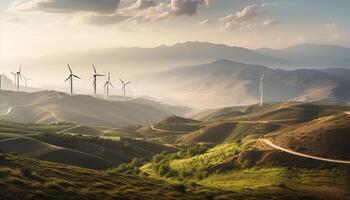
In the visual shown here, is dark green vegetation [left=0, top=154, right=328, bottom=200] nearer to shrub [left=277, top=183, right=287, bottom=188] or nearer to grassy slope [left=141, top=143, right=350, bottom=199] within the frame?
shrub [left=277, top=183, right=287, bottom=188]

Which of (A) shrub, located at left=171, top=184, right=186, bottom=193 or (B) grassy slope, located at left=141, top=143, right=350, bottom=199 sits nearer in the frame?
(A) shrub, located at left=171, top=184, right=186, bottom=193

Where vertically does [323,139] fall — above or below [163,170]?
above

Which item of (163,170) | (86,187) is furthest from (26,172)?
(163,170)

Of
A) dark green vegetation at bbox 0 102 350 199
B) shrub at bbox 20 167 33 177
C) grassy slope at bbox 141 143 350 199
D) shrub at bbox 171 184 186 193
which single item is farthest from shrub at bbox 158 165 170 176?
shrub at bbox 20 167 33 177

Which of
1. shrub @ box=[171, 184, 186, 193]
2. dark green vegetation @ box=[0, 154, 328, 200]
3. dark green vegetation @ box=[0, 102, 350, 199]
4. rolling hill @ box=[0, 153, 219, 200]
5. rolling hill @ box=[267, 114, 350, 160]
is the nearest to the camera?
rolling hill @ box=[0, 153, 219, 200]

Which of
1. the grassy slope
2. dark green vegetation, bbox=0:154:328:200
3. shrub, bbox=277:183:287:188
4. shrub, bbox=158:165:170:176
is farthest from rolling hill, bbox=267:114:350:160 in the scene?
shrub, bbox=158:165:170:176

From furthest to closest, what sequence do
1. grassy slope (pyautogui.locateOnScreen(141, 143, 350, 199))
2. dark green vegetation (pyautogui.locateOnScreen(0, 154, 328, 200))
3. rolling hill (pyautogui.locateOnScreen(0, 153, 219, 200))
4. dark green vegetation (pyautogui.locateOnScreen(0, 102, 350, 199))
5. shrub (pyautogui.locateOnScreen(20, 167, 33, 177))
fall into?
grassy slope (pyautogui.locateOnScreen(141, 143, 350, 199))
shrub (pyautogui.locateOnScreen(20, 167, 33, 177))
dark green vegetation (pyautogui.locateOnScreen(0, 102, 350, 199))
dark green vegetation (pyautogui.locateOnScreen(0, 154, 328, 200))
rolling hill (pyautogui.locateOnScreen(0, 153, 219, 200))

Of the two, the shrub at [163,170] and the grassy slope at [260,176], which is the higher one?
the grassy slope at [260,176]

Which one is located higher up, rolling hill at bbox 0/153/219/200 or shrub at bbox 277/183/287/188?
rolling hill at bbox 0/153/219/200

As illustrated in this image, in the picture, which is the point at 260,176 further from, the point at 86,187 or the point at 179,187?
the point at 86,187

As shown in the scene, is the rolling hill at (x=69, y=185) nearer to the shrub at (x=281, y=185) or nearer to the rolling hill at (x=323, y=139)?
the shrub at (x=281, y=185)

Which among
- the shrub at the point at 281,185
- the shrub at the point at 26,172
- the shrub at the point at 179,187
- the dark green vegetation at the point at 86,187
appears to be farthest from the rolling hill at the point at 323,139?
the shrub at the point at 26,172

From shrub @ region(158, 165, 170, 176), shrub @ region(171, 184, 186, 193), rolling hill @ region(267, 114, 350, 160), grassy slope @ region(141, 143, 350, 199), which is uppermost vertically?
rolling hill @ region(267, 114, 350, 160)
